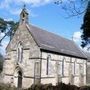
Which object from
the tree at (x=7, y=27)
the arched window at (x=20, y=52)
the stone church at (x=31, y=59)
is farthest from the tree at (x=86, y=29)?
the tree at (x=7, y=27)

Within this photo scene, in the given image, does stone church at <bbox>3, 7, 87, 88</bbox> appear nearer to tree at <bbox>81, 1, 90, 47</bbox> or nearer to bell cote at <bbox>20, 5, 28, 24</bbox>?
bell cote at <bbox>20, 5, 28, 24</bbox>

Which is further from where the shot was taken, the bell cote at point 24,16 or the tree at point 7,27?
the tree at point 7,27

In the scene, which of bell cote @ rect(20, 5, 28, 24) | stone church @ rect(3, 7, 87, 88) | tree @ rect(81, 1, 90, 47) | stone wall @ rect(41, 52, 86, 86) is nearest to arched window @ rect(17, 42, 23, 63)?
stone church @ rect(3, 7, 87, 88)

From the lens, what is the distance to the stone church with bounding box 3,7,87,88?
39.0m

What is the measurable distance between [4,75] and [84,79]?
20232 millimetres

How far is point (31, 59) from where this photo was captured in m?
39.6

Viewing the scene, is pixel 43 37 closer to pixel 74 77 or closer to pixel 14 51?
pixel 14 51

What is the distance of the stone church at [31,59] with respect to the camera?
39.0 m

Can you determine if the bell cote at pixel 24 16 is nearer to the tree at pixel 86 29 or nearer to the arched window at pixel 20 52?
the arched window at pixel 20 52

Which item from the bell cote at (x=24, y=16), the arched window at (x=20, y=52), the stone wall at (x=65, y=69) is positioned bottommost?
the stone wall at (x=65, y=69)

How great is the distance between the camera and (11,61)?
42938 mm

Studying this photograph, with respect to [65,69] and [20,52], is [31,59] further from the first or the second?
[65,69]

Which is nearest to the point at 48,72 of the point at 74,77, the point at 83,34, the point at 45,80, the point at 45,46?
the point at 45,80

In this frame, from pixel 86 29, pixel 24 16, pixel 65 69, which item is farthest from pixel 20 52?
pixel 86 29
